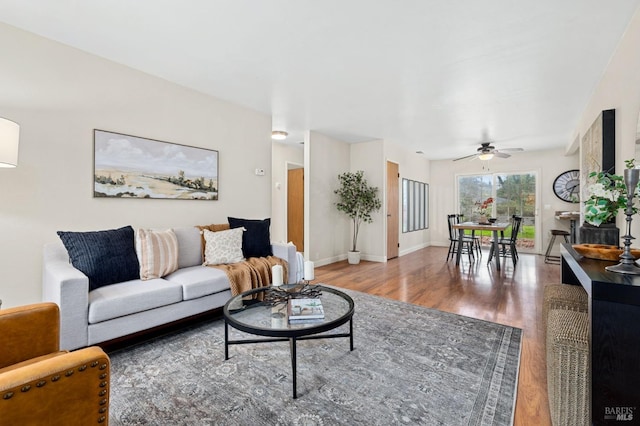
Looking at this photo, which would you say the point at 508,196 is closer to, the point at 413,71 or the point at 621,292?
the point at 413,71

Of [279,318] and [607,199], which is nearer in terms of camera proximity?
[607,199]

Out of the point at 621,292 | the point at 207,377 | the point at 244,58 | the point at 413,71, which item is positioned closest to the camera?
the point at 621,292

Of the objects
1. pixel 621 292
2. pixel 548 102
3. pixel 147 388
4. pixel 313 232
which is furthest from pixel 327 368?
pixel 548 102

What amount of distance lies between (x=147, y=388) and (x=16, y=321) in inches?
31.9

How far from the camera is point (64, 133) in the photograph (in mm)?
2590

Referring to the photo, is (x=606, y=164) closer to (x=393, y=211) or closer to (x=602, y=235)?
(x=602, y=235)

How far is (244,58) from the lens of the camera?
2764 mm

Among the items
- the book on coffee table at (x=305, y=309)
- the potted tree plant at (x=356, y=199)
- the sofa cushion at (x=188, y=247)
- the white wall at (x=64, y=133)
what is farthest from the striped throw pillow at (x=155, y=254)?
the potted tree plant at (x=356, y=199)

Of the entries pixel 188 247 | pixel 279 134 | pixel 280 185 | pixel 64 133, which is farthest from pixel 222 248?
pixel 280 185

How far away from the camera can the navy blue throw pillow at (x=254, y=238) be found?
11.0 feet

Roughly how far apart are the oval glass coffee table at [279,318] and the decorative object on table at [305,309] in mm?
32

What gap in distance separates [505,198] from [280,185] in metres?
5.62

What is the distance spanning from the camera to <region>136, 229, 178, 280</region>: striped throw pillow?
262cm

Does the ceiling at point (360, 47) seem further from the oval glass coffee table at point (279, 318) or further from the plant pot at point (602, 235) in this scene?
the oval glass coffee table at point (279, 318)
